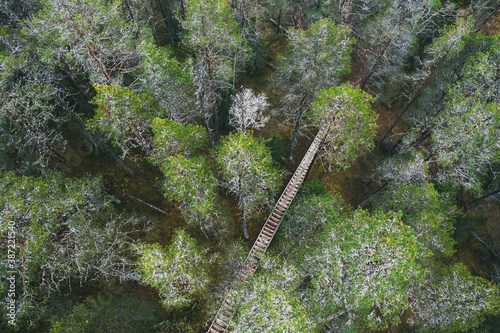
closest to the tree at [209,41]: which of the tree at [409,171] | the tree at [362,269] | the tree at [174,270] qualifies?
the tree at [174,270]

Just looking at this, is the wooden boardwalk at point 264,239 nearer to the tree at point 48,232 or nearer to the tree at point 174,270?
the tree at point 174,270

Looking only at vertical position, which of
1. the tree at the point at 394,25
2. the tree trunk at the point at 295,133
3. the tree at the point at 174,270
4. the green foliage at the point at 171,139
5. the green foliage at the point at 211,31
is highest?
the tree at the point at 394,25

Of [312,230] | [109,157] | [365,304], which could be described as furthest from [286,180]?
[109,157]

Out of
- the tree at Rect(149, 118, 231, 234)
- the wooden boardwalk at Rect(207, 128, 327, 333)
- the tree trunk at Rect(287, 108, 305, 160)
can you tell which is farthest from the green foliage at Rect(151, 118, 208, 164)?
the tree trunk at Rect(287, 108, 305, 160)

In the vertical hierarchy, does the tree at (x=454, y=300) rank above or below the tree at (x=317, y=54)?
below

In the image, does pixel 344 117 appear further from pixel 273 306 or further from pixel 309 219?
pixel 273 306

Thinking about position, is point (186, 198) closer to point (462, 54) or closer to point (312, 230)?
point (312, 230)
